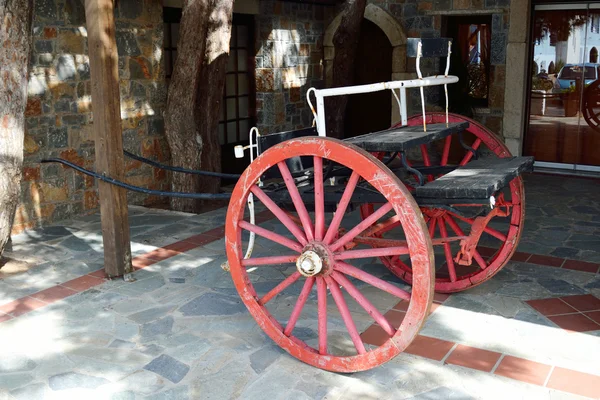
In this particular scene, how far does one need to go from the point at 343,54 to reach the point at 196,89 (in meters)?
2.23

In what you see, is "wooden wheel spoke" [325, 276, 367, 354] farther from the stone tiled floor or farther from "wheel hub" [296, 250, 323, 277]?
the stone tiled floor

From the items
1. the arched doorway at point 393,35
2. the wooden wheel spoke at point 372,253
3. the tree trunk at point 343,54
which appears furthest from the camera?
the arched doorway at point 393,35

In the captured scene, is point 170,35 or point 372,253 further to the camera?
point 170,35

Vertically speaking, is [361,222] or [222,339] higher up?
[361,222]

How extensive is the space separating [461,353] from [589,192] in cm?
472

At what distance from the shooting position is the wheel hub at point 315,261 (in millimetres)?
3357

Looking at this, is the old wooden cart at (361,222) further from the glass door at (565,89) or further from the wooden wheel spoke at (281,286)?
the glass door at (565,89)

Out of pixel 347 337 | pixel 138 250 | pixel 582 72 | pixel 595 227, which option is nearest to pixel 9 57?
pixel 138 250

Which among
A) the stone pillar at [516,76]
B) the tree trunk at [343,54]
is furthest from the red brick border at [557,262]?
the stone pillar at [516,76]

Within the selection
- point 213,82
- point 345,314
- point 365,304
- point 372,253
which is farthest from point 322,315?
point 213,82

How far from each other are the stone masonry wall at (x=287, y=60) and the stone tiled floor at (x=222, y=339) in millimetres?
3605

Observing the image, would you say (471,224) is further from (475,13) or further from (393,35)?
(393,35)

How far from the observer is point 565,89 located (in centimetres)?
898

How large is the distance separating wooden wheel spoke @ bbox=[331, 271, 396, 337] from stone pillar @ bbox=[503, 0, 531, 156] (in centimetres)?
622
